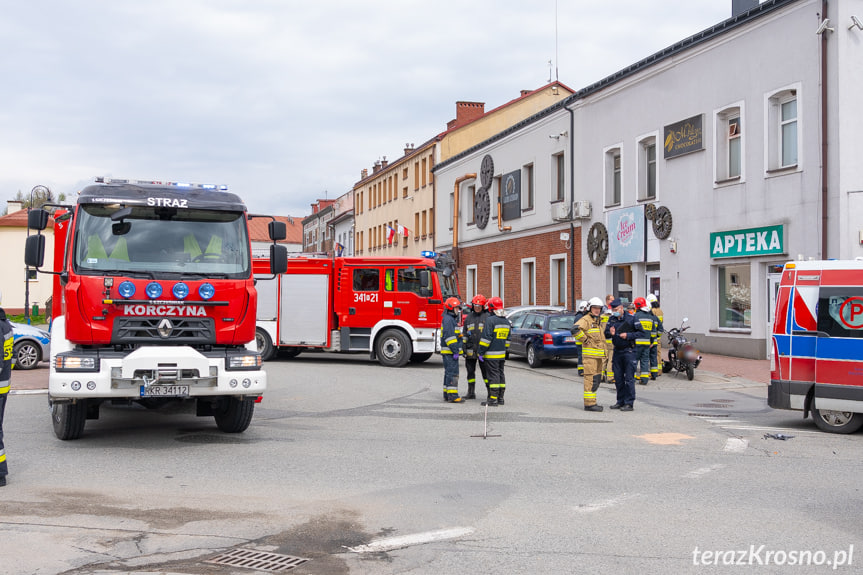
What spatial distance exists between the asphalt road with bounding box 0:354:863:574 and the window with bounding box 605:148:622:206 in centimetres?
1623

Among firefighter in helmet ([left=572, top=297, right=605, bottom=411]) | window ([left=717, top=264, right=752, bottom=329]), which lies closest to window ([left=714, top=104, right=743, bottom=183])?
window ([left=717, top=264, right=752, bottom=329])

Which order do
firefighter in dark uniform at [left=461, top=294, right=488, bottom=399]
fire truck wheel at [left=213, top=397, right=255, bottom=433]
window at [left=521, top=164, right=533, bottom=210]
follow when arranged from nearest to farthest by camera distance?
fire truck wheel at [left=213, top=397, right=255, bottom=433] < firefighter in dark uniform at [left=461, top=294, right=488, bottom=399] < window at [left=521, top=164, right=533, bottom=210]

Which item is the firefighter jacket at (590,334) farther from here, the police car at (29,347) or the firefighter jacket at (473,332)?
the police car at (29,347)

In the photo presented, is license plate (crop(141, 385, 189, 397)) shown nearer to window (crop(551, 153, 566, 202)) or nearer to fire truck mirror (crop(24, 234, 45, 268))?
fire truck mirror (crop(24, 234, 45, 268))

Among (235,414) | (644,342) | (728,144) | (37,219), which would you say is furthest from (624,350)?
(728,144)

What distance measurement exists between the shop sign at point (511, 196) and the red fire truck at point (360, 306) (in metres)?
14.4

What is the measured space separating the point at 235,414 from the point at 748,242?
15407 millimetres

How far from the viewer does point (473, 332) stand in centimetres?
1372

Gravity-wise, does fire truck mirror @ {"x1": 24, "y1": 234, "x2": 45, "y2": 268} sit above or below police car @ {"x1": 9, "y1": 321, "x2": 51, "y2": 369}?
above

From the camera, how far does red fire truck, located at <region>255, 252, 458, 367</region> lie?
20.3 m

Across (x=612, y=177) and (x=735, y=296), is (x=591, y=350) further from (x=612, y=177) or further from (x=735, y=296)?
(x=612, y=177)

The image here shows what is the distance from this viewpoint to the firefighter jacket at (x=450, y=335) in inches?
546

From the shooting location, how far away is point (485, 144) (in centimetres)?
3838

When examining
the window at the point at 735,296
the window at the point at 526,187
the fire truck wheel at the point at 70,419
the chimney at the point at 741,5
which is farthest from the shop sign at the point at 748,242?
the fire truck wheel at the point at 70,419
